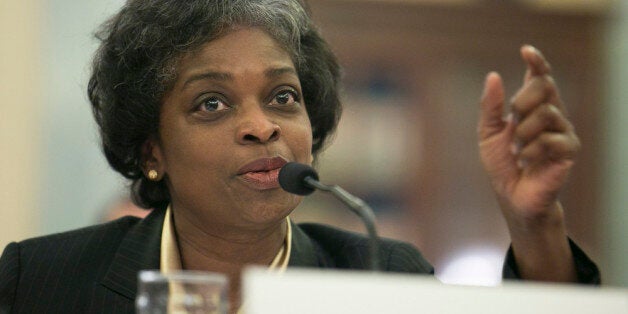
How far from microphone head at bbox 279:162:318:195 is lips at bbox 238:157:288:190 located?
10.0 inches

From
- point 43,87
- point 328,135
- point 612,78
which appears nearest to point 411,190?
point 612,78

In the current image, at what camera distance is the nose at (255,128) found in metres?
1.94

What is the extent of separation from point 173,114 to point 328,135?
48 centimetres

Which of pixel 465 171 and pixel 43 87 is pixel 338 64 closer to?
pixel 43 87

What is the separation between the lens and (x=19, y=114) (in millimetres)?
4398

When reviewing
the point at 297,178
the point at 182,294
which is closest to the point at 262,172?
the point at 297,178

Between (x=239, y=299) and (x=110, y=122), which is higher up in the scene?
(x=110, y=122)

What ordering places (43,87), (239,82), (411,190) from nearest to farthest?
1. (239,82)
2. (43,87)
3. (411,190)

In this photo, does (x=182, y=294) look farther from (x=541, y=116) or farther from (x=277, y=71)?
(x=277, y=71)

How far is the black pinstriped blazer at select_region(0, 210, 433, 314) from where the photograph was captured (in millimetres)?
2074

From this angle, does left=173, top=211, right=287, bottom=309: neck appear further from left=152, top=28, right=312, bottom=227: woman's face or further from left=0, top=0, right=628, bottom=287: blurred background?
left=0, top=0, right=628, bottom=287: blurred background

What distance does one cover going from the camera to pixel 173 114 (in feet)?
6.93

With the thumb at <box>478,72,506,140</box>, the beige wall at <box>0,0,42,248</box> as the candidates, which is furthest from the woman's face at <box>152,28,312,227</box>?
the beige wall at <box>0,0,42,248</box>

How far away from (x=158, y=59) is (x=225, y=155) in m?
0.28
